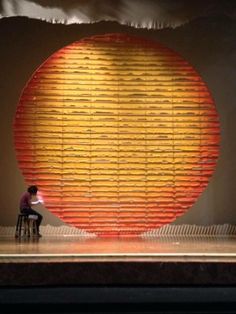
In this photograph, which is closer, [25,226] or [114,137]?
[25,226]

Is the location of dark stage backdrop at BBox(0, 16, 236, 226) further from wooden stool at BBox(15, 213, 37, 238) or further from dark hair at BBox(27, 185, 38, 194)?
dark hair at BBox(27, 185, 38, 194)

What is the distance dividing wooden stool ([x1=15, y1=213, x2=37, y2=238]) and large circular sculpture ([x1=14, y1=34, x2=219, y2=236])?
1.49 feet

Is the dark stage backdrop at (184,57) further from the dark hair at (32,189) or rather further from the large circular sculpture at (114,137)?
the dark hair at (32,189)

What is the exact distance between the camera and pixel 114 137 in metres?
6.36

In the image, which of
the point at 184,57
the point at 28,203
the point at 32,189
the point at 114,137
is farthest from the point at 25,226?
the point at 184,57

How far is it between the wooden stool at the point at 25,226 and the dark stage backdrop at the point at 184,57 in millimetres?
480

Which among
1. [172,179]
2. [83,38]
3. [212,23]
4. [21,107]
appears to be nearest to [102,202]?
[172,179]

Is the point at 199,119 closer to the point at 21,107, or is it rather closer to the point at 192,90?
the point at 192,90

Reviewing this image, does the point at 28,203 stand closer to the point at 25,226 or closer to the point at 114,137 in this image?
the point at 25,226

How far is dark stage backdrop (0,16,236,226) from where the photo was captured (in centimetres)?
641

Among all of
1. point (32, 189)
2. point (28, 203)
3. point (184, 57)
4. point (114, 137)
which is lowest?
point (28, 203)

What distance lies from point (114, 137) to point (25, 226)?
144 cm

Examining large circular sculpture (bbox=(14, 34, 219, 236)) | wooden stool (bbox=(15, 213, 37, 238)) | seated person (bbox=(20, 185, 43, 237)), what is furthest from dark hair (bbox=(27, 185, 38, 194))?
large circular sculpture (bbox=(14, 34, 219, 236))

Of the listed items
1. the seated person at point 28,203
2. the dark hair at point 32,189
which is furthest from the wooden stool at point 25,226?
the dark hair at point 32,189
